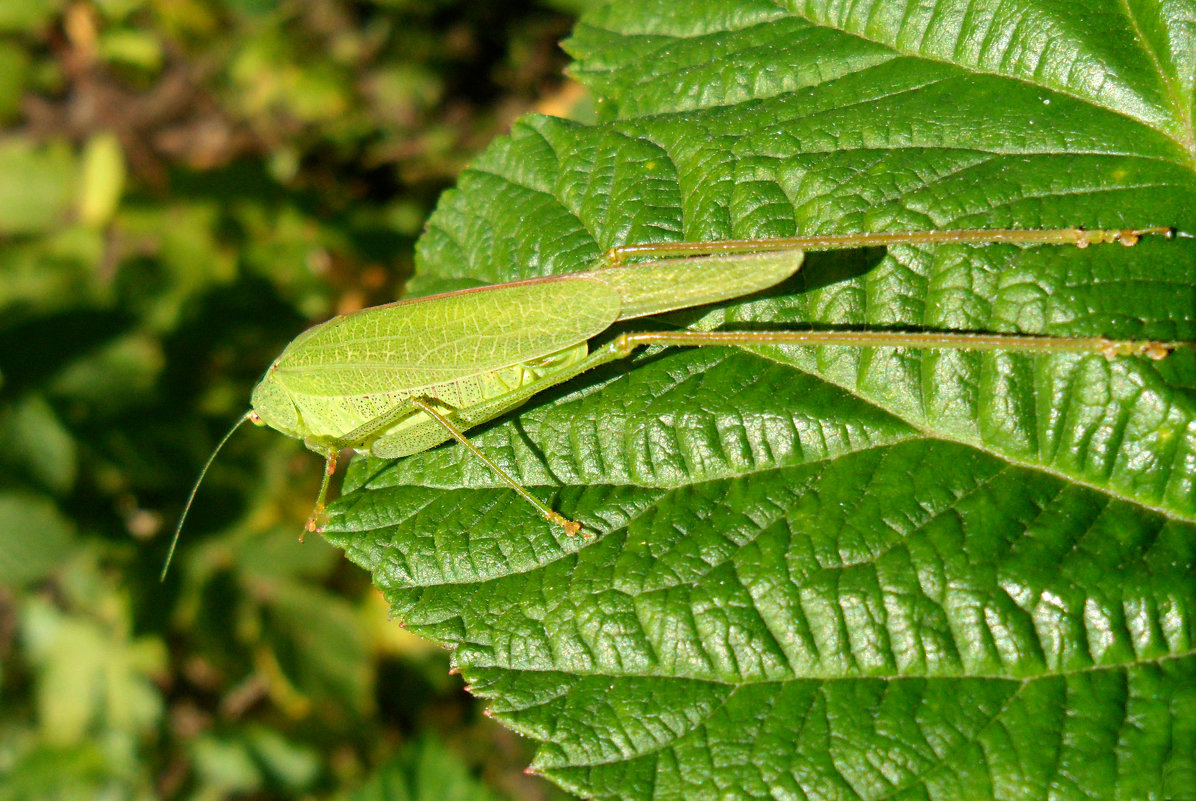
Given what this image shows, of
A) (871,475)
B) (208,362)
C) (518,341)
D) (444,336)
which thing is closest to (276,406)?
(444,336)

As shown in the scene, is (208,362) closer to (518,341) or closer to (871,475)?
(518,341)

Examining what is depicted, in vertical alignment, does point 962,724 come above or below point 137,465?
below

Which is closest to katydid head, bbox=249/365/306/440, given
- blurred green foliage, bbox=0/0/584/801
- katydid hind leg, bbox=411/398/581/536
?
katydid hind leg, bbox=411/398/581/536

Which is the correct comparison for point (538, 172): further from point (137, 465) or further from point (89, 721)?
point (89, 721)

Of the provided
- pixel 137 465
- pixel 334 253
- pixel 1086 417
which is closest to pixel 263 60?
pixel 334 253

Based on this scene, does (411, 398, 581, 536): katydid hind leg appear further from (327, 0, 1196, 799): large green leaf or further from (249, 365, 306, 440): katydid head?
(249, 365, 306, 440): katydid head

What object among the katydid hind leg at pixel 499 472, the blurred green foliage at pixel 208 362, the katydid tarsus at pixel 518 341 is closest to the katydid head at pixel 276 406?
the katydid tarsus at pixel 518 341
